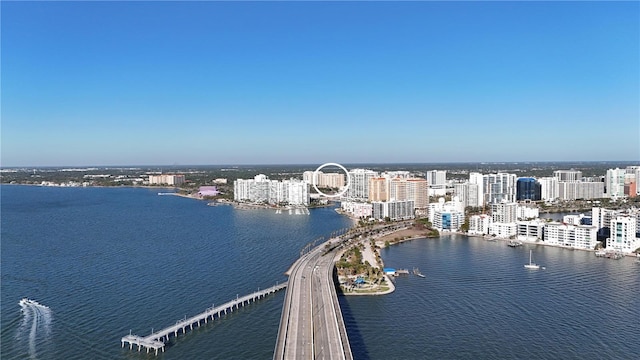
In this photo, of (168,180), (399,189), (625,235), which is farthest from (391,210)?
(168,180)

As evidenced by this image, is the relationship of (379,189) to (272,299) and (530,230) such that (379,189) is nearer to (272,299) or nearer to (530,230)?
(530,230)

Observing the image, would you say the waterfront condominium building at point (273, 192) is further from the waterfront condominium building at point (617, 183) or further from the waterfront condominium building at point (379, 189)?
the waterfront condominium building at point (617, 183)

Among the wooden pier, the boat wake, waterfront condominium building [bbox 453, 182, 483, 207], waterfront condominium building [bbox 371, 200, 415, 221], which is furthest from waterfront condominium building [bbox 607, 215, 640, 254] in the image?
the boat wake

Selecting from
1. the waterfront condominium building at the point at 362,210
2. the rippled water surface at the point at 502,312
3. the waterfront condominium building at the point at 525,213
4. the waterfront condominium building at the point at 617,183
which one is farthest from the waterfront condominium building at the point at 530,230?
the waterfront condominium building at the point at 617,183

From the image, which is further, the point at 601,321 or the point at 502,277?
the point at 502,277

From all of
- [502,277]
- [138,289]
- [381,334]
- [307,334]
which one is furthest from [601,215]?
[138,289]

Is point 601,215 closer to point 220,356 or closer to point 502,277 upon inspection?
point 502,277
